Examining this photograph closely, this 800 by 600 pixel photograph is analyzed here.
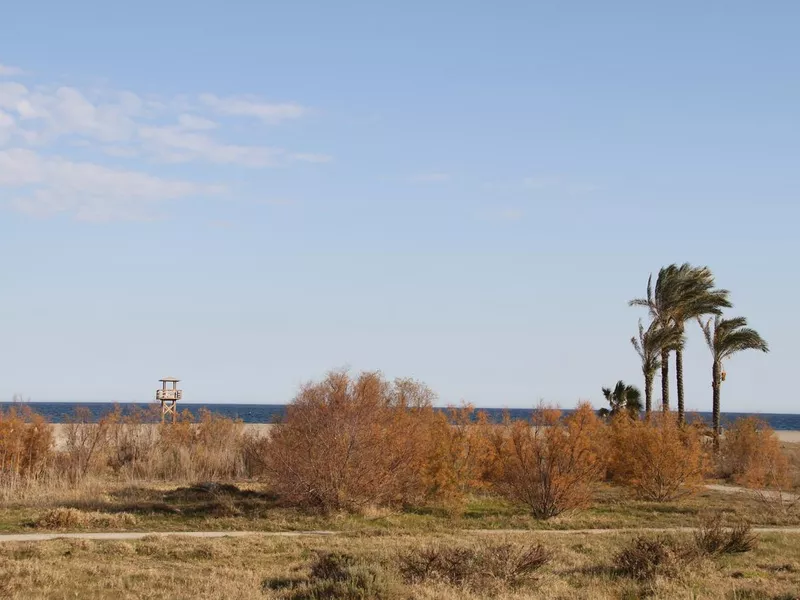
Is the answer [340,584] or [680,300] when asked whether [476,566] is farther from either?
[680,300]

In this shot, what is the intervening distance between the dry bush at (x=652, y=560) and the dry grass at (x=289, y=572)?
20cm

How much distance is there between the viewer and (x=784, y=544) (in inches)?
785

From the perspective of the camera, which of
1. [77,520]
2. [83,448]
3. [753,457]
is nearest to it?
[77,520]

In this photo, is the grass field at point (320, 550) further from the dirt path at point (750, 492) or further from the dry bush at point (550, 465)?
the dirt path at point (750, 492)

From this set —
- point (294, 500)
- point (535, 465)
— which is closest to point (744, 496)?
point (535, 465)

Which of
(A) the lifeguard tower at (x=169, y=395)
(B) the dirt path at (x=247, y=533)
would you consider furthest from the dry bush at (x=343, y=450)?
(A) the lifeguard tower at (x=169, y=395)

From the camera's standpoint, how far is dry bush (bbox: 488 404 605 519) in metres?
26.2

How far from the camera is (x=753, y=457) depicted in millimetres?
38500

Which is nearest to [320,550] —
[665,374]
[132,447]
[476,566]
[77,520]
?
[476,566]

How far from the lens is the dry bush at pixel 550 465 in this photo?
2625 centimetres

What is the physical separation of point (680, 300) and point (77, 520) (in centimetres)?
3023

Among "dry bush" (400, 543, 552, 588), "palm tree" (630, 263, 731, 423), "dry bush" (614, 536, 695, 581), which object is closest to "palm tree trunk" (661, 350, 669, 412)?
"palm tree" (630, 263, 731, 423)

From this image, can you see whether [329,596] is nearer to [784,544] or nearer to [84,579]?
[84,579]

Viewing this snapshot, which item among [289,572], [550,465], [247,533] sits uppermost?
[550,465]
